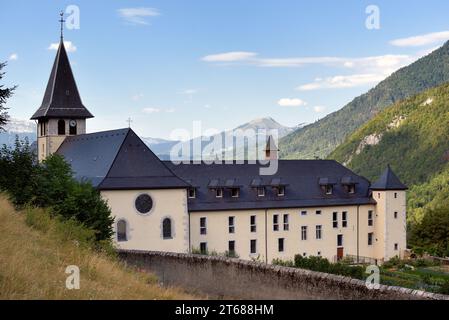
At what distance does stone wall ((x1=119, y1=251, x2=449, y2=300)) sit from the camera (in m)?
14.0

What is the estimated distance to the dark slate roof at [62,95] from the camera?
5912cm

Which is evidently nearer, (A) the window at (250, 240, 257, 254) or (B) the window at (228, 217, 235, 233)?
(B) the window at (228, 217, 235, 233)

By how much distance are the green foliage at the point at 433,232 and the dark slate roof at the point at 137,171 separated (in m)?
26.1

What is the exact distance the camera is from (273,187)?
54906 mm

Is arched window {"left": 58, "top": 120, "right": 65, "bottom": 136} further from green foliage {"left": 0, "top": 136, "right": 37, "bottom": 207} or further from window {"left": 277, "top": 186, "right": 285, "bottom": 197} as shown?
green foliage {"left": 0, "top": 136, "right": 37, "bottom": 207}

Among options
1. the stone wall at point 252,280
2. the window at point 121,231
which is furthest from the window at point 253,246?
the stone wall at point 252,280

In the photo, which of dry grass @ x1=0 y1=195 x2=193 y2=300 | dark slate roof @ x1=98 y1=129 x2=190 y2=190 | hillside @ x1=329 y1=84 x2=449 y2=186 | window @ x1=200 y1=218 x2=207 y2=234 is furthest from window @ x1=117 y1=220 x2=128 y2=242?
hillside @ x1=329 y1=84 x2=449 y2=186

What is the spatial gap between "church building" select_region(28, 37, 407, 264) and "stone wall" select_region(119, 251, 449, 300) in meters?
21.0

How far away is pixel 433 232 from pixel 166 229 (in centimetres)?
2760

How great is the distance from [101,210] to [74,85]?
2997 centimetres

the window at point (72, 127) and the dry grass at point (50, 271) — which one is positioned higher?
the window at point (72, 127)

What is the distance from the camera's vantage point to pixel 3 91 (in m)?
26.0

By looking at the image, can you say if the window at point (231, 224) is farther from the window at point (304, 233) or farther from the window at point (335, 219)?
the window at point (335, 219)
